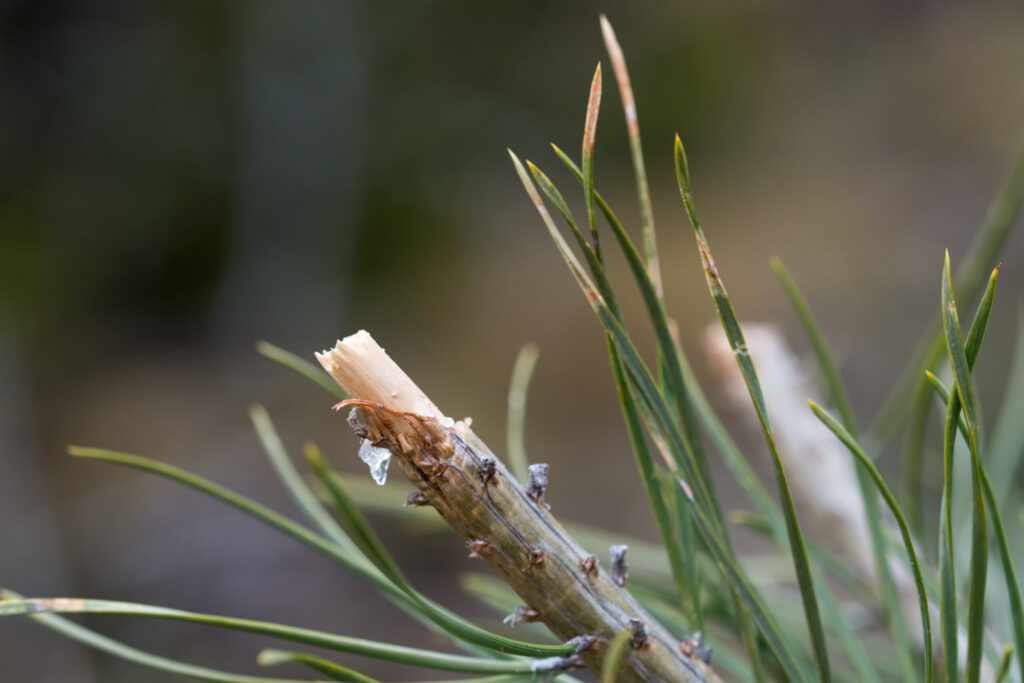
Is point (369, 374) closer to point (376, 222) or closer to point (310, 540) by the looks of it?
point (310, 540)

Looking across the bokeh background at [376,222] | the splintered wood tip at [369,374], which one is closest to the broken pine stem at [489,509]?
the splintered wood tip at [369,374]

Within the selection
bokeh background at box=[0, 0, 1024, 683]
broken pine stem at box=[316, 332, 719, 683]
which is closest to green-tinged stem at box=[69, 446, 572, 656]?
broken pine stem at box=[316, 332, 719, 683]

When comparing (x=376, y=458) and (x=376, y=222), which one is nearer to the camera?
(x=376, y=458)

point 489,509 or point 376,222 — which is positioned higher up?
point 376,222

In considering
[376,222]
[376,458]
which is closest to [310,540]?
[376,458]

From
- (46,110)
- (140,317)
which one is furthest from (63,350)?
(46,110)

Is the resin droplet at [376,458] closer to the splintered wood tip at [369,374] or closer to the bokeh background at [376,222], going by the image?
the splintered wood tip at [369,374]
